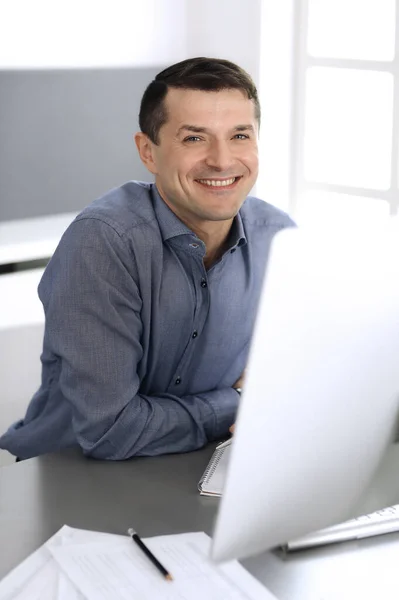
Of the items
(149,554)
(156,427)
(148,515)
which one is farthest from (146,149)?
(149,554)

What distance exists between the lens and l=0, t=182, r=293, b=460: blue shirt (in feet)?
5.43

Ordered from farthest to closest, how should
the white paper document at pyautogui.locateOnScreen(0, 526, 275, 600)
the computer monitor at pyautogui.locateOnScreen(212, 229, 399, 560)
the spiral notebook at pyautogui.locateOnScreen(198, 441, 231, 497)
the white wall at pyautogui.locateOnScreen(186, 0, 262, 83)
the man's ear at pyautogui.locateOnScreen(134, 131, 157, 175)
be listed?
the white wall at pyautogui.locateOnScreen(186, 0, 262, 83), the man's ear at pyautogui.locateOnScreen(134, 131, 157, 175), the spiral notebook at pyautogui.locateOnScreen(198, 441, 231, 497), the white paper document at pyautogui.locateOnScreen(0, 526, 275, 600), the computer monitor at pyautogui.locateOnScreen(212, 229, 399, 560)

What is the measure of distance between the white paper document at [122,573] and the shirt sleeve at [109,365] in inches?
12.2

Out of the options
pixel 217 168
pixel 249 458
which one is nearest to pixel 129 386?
pixel 217 168

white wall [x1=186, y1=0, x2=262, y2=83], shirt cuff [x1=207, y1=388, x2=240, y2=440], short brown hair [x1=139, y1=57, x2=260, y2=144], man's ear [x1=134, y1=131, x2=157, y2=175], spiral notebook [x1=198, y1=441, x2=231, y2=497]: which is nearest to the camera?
spiral notebook [x1=198, y1=441, x2=231, y2=497]

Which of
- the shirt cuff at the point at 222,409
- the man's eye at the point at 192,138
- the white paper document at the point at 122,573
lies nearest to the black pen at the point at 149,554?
the white paper document at the point at 122,573

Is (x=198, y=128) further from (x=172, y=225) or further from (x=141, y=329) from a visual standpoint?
(x=141, y=329)

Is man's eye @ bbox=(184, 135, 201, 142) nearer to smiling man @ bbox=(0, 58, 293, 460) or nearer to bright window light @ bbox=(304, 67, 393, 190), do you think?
smiling man @ bbox=(0, 58, 293, 460)


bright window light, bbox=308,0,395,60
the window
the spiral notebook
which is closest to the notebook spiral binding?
the spiral notebook

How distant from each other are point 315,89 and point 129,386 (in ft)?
6.29

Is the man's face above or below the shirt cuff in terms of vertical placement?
above

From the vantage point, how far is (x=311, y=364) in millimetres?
925

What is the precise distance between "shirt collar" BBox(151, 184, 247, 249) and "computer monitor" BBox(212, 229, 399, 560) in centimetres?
87

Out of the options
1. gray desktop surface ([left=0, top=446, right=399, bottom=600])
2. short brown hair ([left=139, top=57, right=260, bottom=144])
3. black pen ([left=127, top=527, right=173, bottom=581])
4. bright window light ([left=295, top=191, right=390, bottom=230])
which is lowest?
gray desktop surface ([left=0, top=446, right=399, bottom=600])
